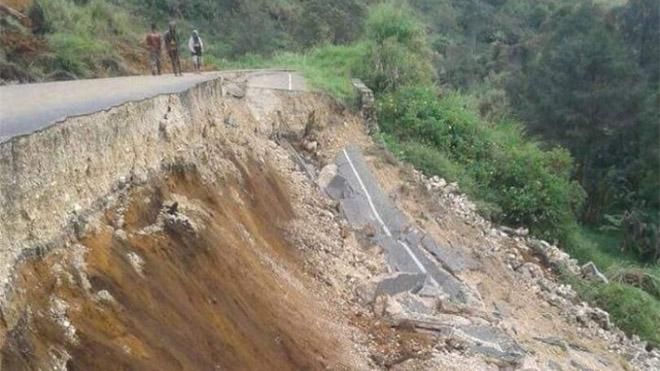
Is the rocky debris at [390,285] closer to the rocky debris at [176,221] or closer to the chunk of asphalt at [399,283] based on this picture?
the chunk of asphalt at [399,283]

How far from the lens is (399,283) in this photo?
10641 mm

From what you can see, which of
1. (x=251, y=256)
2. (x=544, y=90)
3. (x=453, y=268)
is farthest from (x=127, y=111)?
(x=544, y=90)

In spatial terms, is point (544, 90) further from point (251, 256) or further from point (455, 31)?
point (251, 256)

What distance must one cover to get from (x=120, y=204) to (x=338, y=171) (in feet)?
24.5

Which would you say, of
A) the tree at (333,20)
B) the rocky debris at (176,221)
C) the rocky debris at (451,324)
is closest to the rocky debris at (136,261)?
the rocky debris at (176,221)

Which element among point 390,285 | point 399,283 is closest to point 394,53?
point 399,283

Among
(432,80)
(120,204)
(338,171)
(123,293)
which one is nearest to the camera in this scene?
(123,293)

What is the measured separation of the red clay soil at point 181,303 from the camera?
5227mm

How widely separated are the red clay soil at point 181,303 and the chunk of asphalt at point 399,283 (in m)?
1.15

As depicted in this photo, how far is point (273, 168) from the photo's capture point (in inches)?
479

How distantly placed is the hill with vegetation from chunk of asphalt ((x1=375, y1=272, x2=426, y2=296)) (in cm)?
518

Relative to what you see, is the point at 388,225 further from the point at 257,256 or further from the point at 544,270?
the point at 257,256

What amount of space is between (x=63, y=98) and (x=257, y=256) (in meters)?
2.93

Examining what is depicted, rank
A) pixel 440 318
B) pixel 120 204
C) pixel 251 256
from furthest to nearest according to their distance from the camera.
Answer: pixel 440 318 → pixel 251 256 → pixel 120 204
